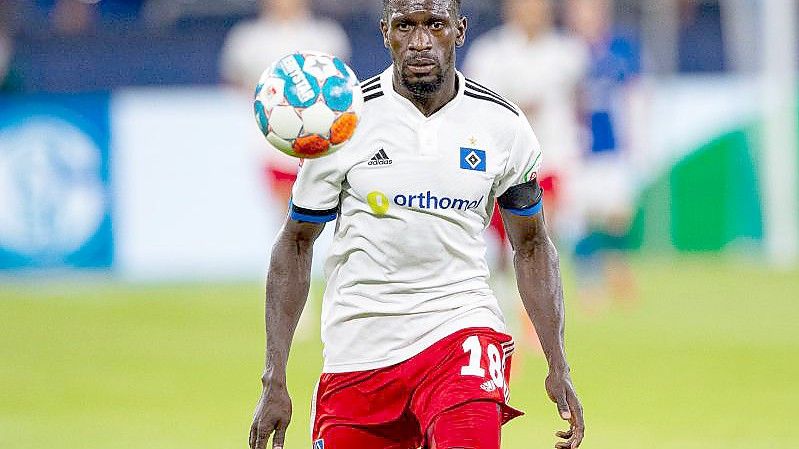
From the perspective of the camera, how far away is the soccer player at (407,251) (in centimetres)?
564

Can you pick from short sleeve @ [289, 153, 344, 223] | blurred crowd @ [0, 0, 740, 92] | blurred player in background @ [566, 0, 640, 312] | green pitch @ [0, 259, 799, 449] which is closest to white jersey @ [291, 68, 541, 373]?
short sleeve @ [289, 153, 344, 223]

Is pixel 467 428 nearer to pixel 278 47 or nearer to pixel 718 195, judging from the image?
pixel 278 47

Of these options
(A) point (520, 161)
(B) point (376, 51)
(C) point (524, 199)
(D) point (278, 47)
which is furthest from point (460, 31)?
(B) point (376, 51)

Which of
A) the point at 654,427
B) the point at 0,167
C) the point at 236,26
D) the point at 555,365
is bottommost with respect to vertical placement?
the point at 654,427

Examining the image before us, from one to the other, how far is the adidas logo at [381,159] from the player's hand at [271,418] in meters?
0.85

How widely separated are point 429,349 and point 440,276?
27 centimetres

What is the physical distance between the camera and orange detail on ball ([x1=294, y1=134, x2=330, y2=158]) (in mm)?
5344

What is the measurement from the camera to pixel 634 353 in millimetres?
12562

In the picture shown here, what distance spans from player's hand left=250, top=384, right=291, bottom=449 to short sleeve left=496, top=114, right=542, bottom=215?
3.60ft

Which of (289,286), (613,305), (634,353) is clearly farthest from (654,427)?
(613,305)

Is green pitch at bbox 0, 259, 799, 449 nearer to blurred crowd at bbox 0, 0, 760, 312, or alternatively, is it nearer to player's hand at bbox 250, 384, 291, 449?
blurred crowd at bbox 0, 0, 760, 312

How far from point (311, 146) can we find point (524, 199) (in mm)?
890

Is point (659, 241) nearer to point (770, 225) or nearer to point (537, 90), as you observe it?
point (770, 225)

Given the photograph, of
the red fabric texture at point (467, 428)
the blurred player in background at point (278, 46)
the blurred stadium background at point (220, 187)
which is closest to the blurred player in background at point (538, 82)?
the blurred stadium background at point (220, 187)
